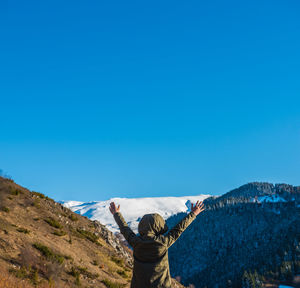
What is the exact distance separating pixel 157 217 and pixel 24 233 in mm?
11556

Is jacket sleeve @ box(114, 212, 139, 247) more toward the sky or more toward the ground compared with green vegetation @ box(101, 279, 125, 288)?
more toward the sky

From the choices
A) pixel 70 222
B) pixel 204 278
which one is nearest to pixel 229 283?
pixel 204 278

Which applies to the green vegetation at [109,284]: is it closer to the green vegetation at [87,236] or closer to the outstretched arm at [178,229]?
the green vegetation at [87,236]

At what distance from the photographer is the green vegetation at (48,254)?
13293mm

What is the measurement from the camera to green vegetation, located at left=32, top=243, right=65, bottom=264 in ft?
43.6

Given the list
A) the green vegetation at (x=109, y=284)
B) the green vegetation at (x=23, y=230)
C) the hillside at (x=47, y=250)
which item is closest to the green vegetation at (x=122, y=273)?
the hillside at (x=47, y=250)

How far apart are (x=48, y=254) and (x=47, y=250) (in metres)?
0.30

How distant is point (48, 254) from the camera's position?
13.6 meters

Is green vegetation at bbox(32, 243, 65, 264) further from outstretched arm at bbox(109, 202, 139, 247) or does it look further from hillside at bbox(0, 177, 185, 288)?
outstretched arm at bbox(109, 202, 139, 247)

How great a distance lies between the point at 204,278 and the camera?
650 ft

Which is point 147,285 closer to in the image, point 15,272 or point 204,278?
point 15,272

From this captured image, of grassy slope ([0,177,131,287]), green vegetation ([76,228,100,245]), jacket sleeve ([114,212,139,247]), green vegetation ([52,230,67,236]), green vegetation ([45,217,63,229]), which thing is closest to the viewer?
jacket sleeve ([114,212,139,247])

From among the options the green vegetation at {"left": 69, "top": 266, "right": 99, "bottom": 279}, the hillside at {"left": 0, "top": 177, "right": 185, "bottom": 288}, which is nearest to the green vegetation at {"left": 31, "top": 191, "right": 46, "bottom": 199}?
the hillside at {"left": 0, "top": 177, "right": 185, "bottom": 288}

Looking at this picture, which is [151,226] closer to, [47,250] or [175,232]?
[175,232]
